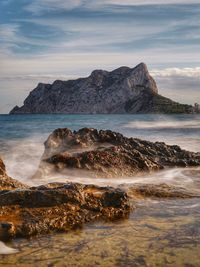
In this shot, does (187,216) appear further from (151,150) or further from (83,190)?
(151,150)

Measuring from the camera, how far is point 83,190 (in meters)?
11.2

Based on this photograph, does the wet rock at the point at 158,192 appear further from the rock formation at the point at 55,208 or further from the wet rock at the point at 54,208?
the wet rock at the point at 54,208

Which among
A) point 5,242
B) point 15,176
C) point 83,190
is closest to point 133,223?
point 83,190

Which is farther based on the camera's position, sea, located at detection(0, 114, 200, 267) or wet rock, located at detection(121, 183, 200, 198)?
wet rock, located at detection(121, 183, 200, 198)

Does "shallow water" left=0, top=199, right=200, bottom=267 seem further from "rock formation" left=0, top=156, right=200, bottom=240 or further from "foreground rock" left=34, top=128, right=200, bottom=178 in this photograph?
"foreground rock" left=34, top=128, right=200, bottom=178

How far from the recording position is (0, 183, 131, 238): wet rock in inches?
361

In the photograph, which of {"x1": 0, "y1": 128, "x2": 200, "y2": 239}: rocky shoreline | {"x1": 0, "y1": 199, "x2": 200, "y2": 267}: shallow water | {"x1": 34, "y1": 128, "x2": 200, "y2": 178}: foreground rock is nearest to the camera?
{"x1": 0, "y1": 199, "x2": 200, "y2": 267}: shallow water

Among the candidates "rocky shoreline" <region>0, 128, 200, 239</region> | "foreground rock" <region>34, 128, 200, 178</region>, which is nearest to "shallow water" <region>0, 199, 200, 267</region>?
"rocky shoreline" <region>0, 128, 200, 239</region>

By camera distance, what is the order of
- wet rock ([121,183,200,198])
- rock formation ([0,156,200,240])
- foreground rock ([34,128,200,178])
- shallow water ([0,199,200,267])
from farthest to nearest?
foreground rock ([34,128,200,178]) < wet rock ([121,183,200,198]) < rock formation ([0,156,200,240]) < shallow water ([0,199,200,267])

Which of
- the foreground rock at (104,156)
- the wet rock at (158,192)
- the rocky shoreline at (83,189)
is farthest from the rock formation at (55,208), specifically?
the foreground rock at (104,156)

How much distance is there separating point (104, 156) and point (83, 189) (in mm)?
5672

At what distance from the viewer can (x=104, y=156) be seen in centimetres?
1705

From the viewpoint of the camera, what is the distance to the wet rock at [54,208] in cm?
916

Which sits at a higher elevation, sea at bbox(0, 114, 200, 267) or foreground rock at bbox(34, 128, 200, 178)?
foreground rock at bbox(34, 128, 200, 178)
